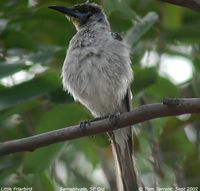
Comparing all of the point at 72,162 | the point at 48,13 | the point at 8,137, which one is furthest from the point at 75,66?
the point at 72,162

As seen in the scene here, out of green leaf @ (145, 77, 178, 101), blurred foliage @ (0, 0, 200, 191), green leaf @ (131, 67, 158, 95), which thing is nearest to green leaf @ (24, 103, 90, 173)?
blurred foliage @ (0, 0, 200, 191)

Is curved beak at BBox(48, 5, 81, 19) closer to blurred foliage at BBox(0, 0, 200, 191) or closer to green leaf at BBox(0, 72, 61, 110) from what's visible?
blurred foliage at BBox(0, 0, 200, 191)

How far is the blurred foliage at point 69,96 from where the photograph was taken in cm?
394

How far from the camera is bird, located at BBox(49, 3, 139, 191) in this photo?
456cm

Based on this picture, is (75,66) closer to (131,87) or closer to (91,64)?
(91,64)

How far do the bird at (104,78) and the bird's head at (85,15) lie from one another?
0.21 m

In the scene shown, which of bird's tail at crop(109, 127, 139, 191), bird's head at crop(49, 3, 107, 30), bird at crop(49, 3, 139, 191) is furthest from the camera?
bird's head at crop(49, 3, 107, 30)

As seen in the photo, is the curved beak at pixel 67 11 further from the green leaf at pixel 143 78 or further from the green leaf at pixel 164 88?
the green leaf at pixel 164 88

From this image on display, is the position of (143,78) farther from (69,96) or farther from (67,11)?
(67,11)

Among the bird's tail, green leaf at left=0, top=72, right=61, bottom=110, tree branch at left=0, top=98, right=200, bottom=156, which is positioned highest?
tree branch at left=0, top=98, right=200, bottom=156

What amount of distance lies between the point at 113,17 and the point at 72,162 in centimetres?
156

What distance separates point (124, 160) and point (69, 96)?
0.72m

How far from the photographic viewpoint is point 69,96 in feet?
14.1

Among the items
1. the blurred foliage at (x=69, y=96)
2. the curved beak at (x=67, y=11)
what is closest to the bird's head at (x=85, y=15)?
the curved beak at (x=67, y=11)
